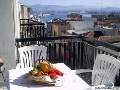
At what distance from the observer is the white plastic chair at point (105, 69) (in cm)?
304

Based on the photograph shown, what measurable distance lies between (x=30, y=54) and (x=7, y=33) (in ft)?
2.81

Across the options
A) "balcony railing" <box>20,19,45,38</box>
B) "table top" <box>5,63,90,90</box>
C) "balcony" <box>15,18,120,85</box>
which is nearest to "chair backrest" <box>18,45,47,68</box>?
"balcony" <box>15,18,120,85</box>

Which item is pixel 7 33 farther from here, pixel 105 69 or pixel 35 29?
pixel 35 29

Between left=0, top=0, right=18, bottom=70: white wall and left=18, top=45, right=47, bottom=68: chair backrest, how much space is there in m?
0.74

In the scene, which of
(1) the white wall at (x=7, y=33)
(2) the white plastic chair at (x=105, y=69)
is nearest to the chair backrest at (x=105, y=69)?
(2) the white plastic chair at (x=105, y=69)

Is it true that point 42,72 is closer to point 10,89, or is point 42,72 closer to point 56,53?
point 10,89

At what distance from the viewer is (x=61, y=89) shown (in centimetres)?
254

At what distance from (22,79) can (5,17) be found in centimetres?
232

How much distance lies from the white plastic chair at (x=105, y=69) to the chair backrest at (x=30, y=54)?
3.82 ft

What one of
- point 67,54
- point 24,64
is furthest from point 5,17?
point 67,54

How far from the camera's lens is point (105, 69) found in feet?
10.8

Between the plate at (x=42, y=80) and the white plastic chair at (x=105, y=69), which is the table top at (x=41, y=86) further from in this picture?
the white plastic chair at (x=105, y=69)

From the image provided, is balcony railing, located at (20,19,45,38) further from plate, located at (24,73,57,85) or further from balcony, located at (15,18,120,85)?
plate, located at (24,73,57,85)

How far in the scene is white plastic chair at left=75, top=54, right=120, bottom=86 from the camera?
3045 millimetres
